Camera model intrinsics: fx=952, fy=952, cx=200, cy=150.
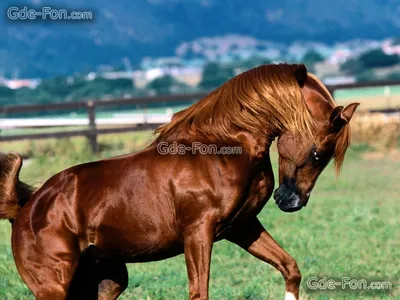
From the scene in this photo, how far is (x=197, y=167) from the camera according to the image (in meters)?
5.98

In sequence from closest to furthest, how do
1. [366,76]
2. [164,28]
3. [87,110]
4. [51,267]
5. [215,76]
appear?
[51,267] < [87,110] < [366,76] < [215,76] < [164,28]

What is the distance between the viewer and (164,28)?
13625cm

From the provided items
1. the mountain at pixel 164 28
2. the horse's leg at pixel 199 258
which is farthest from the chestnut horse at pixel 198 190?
the mountain at pixel 164 28

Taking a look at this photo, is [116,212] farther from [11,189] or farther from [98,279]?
[11,189]

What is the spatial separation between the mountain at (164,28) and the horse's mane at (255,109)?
89590mm

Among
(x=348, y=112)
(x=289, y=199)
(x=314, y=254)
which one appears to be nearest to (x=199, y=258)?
(x=289, y=199)

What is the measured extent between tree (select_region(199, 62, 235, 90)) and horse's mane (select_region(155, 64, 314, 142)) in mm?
50107

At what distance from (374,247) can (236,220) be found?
14.0 feet

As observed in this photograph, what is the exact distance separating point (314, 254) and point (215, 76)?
5302cm

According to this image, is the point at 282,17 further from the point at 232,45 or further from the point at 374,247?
the point at 374,247

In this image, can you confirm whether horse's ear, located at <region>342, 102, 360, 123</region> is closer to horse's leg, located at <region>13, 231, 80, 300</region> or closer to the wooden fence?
horse's leg, located at <region>13, 231, 80, 300</region>

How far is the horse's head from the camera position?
5969 millimetres

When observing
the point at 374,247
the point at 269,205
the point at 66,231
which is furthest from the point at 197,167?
the point at 269,205

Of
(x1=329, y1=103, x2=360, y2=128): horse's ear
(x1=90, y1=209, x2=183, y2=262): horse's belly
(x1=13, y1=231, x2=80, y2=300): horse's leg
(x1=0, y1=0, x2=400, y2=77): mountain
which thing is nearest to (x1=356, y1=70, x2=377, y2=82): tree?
(x1=0, y1=0, x2=400, y2=77): mountain
